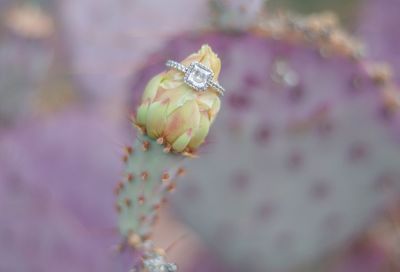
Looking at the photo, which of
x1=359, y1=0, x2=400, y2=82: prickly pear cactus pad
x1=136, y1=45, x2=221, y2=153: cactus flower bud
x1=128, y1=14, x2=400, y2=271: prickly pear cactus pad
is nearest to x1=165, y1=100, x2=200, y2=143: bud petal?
x1=136, y1=45, x2=221, y2=153: cactus flower bud

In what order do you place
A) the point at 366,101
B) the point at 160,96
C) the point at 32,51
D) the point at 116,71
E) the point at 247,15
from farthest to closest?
1. the point at 116,71
2. the point at 32,51
3. the point at 366,101
4. the point at 247,15
5. the point at 160,96

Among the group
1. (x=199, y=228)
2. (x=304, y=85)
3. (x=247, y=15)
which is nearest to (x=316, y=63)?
(x=304, y=85)

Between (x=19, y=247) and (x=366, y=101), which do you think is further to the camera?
(x=19, y=247)

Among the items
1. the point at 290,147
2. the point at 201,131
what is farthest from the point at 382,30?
the point at 201,131

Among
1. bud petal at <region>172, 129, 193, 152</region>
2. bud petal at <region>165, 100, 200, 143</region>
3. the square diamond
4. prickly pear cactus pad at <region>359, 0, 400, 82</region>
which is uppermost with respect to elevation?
prickly pear cactus pad at <region>359, 0, 400, 82</region>

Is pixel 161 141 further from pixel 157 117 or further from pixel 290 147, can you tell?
pixel 290 147

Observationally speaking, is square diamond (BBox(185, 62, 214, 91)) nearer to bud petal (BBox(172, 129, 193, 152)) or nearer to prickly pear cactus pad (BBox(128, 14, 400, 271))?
bud petal (BBox(172, 129, 193, 152))

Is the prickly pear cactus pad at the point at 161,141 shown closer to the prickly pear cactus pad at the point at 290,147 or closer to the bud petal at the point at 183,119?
the bud petal at the point at 183,119

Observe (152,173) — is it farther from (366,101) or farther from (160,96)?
(366,101)
